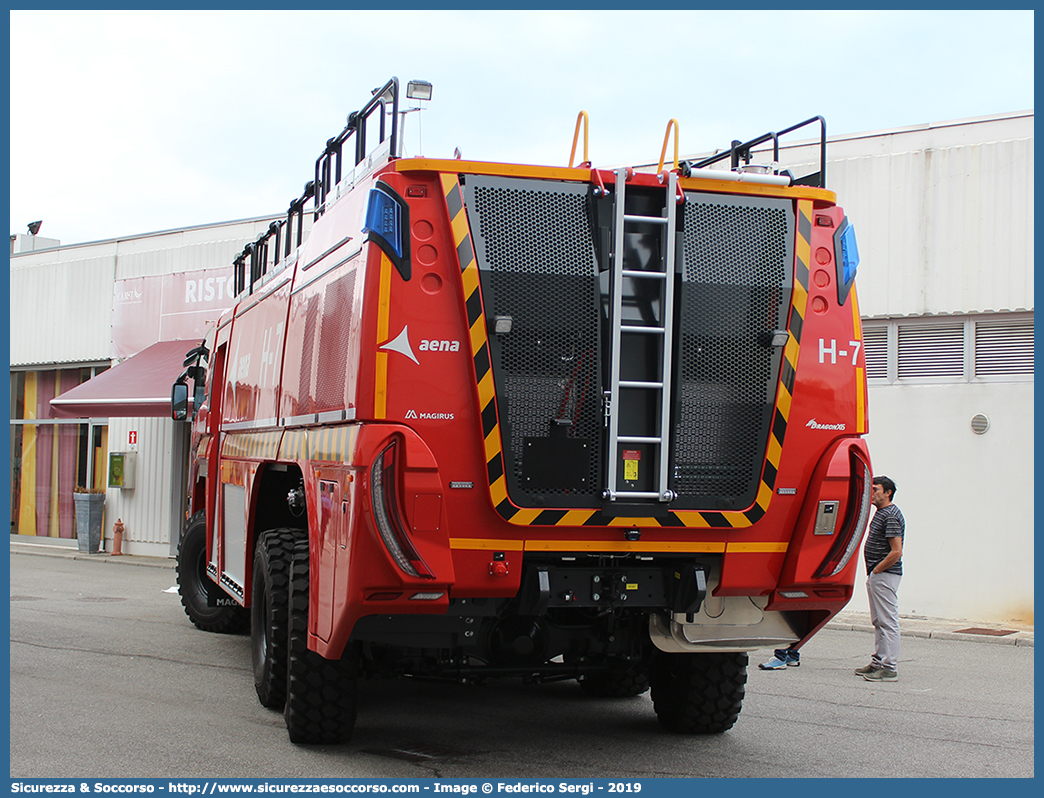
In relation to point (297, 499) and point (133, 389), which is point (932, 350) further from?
point (133, 389)

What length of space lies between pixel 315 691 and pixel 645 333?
274cm

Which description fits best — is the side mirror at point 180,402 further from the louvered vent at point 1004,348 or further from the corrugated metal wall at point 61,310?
the corrugated metal wall at point 61,310

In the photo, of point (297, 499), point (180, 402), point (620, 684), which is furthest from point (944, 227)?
point (297, 499)

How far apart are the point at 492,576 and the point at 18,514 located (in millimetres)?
21512

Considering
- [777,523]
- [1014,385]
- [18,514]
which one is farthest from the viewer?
→ [18,514]

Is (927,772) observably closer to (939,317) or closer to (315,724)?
(315,724)

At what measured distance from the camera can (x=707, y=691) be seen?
702 centimetres

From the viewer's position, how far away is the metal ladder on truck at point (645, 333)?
581cm

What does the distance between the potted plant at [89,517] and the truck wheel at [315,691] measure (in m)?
16.4

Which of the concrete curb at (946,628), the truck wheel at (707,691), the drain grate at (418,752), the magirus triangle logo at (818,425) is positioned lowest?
the concrete curb at (946,628)

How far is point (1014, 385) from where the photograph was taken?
1299cm

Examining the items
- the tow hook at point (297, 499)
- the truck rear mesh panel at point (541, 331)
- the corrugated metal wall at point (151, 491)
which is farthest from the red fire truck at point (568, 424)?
the corrugated metal wall at point (151, 491)

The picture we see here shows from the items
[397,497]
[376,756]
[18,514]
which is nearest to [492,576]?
[397,497]

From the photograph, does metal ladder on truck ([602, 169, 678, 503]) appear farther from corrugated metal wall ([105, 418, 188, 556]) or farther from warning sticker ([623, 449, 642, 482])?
corrugated metal wall ([105, 418, 188, 556])
